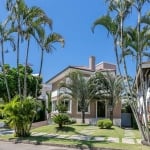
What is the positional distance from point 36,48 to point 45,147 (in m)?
6.97

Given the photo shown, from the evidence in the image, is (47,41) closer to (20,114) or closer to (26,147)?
(20,114)

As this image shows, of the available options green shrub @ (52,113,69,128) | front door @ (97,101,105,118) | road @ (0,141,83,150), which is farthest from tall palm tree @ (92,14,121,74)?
front door @ (97,101,105,118)

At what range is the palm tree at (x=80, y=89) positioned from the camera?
102 feet

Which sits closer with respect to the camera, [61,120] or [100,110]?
[61,120]

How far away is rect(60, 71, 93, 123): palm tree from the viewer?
31.0 m

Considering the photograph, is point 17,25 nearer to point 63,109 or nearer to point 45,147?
point 45,147

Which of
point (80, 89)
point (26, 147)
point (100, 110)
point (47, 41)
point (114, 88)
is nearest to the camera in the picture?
point (26, 147)

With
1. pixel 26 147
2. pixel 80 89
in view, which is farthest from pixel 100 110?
pixel 26 147

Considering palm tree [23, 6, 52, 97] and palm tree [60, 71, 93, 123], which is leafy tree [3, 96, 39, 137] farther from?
palm tree [60, 71, 93, 123]

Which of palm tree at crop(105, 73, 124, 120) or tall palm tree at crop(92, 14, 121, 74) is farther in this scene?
palm tree at crop(105, 73, 124, 120)

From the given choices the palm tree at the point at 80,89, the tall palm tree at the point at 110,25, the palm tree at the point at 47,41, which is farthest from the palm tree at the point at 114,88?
the tall palm tree at the point at 110,25

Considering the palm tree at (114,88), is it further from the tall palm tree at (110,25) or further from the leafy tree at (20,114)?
the tall palm tree at (110,25)

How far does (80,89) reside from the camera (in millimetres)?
30969

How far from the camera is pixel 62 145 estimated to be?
595 inches
